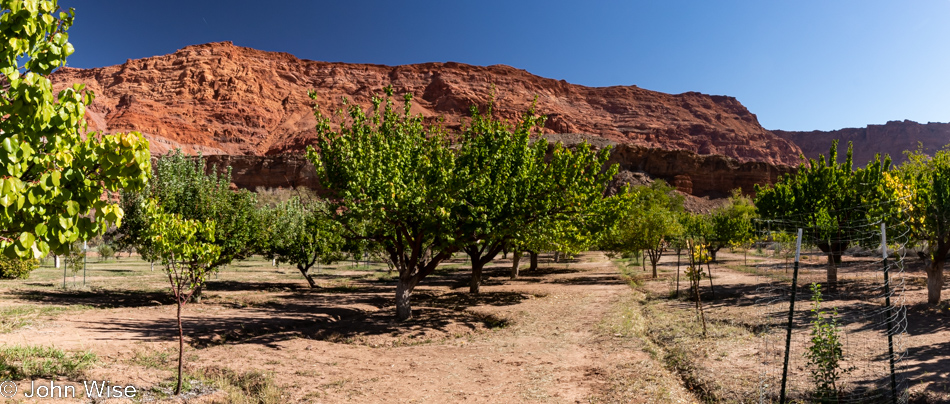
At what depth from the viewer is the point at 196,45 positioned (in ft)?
572

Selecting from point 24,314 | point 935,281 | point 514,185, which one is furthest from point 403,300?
point 935,281

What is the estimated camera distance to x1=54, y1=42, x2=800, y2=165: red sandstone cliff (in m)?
140

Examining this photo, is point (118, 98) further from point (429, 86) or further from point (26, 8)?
point (26, 8)

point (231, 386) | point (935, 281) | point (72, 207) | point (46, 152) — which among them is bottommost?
point (231, 386)

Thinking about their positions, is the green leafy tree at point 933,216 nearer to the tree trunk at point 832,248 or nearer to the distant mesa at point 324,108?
the tree trunk at point 832,248

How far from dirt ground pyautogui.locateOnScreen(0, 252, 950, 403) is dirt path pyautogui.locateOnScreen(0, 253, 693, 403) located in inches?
1.9

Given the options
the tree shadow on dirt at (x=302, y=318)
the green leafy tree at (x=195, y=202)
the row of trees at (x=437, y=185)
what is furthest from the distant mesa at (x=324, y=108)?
the row of trees at (x=437, y=185)

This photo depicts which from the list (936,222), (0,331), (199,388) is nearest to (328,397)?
(199,388)

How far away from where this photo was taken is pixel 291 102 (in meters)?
164

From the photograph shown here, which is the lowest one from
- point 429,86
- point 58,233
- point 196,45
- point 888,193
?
point 58,233

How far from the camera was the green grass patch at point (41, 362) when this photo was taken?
7696 mm

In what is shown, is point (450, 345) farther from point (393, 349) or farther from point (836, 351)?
point (836, 351)

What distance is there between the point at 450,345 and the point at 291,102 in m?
169

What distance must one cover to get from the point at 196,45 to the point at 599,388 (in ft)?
685
